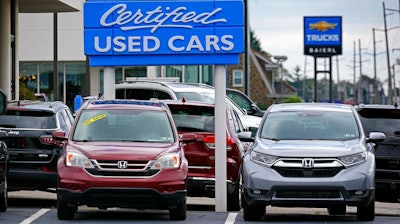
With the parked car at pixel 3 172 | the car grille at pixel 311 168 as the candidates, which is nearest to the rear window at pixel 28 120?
the parked car at pixel 3 172

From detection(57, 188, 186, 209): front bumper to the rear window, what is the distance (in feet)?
10.7

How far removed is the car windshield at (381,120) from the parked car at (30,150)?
235 inches

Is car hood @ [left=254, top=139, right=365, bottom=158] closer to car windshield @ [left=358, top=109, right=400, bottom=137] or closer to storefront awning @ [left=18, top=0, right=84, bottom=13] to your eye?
car windshield @ [left=358, top=109, right=400, bottom=137]

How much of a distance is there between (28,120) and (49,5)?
15032 mm

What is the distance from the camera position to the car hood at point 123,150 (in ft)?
52.0

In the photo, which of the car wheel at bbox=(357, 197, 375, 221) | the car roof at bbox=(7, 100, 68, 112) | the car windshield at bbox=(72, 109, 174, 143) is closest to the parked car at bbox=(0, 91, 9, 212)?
the car windshield at bbox=(72, 109, 174, 143)

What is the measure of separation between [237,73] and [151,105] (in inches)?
3497

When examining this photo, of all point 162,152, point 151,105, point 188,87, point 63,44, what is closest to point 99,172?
point 162,152

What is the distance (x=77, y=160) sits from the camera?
1588cm

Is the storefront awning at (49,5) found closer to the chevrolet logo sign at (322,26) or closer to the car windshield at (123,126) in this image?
the car windshield at (123,126)

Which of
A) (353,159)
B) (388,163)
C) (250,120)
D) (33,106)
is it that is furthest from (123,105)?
(250,120)

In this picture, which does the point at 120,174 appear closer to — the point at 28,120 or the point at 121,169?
the point at 121,169

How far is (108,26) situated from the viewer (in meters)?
19.0

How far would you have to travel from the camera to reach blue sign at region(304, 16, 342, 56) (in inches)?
3784
